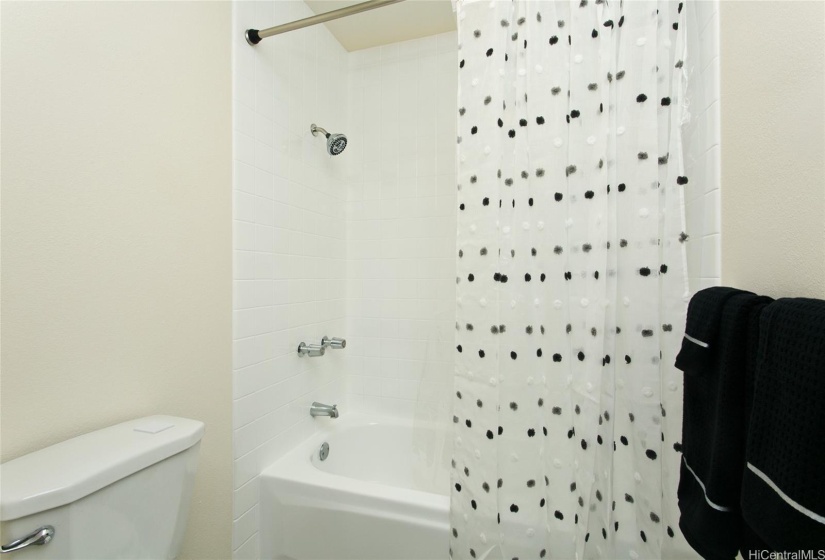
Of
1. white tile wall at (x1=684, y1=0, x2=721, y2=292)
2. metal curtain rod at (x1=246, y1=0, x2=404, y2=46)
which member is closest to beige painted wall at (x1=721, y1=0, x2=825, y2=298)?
white tile wall at (x1=684, y1=0, x2=721, y2=292)

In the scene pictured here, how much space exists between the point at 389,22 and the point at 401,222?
105 centimetres

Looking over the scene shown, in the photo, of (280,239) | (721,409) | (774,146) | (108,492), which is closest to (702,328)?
(721,409)

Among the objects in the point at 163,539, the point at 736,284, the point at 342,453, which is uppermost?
the point at 736,284

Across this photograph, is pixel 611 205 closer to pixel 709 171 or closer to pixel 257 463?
pixel 709 171

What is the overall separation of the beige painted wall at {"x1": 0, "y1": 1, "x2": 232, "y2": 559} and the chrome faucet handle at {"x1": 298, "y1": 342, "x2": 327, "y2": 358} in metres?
0.42

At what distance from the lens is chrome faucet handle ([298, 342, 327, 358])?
1.71 meters

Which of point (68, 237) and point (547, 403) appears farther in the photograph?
point (547, 403)

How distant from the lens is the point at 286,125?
5.37 ft

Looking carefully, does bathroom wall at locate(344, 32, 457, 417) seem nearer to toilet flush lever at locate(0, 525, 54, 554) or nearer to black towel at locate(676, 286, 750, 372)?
black towel at locate(676, 286, 750, 372)

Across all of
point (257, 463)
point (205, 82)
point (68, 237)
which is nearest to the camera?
point (68, 237)

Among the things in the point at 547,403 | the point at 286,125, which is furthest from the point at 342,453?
the point at 286,125

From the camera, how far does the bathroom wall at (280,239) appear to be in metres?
1.37

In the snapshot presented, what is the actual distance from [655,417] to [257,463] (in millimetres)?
1416

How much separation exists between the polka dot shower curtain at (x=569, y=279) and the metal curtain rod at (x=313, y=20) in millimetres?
338
